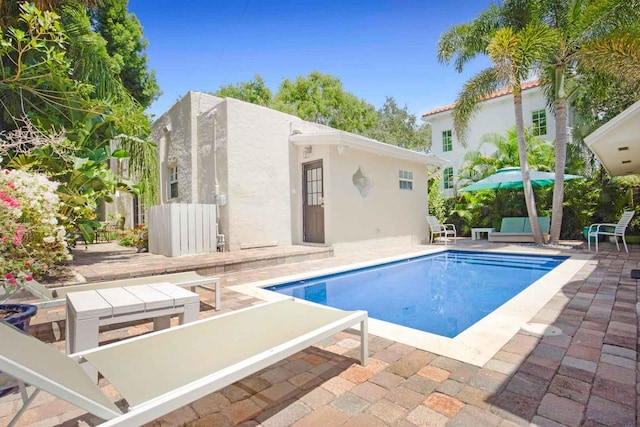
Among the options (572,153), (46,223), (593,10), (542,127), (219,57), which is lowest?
(46,223)

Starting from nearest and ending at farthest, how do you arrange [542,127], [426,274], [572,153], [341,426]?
[341,426] → [426,274] → [572,153] → [542,127]

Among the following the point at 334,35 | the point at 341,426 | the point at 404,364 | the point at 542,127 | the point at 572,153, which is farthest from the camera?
the point at 542,127

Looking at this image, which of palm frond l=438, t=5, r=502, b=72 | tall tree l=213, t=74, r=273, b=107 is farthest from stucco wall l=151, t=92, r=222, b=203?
tall tree l=213, t=74, r=273, b=107

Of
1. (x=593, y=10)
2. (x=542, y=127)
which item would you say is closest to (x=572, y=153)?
(x=542, y=127)

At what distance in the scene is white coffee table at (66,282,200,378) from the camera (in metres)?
2.93

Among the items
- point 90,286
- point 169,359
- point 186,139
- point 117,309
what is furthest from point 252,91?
point 169,359

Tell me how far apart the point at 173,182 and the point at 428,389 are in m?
13.6

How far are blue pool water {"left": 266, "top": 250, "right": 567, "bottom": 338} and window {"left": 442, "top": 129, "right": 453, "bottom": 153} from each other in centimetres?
1410

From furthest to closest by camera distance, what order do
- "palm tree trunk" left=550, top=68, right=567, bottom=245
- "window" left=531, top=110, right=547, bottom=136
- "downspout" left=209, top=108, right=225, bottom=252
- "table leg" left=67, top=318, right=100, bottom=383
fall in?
1. "window" left=531, top=110, right=547, bottom=136
2. "palm tree trunk" left=550, top=68, right=567, bottom=245
3. "downspout" left=209, top=108, right=225, bottom=252
4. "table leg" left=67, top=318, right=100, bottom=383

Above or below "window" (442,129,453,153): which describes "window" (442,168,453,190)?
below

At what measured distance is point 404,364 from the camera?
10.6 ft

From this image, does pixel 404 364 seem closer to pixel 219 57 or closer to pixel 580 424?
Result: pixel 580 424

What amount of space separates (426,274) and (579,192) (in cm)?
1026

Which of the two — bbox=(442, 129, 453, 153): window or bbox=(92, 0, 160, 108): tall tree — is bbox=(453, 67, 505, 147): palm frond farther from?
bbox=(92, 0, 160, 108): tall tree
